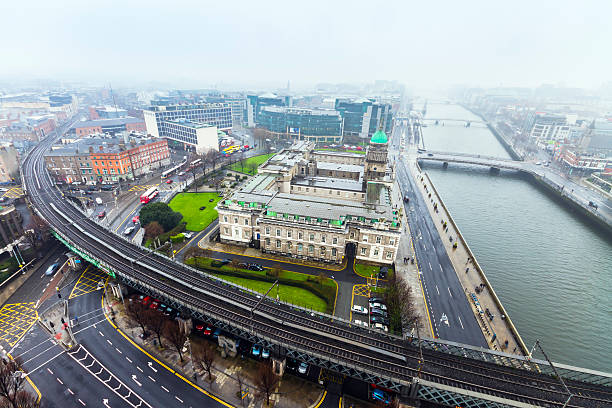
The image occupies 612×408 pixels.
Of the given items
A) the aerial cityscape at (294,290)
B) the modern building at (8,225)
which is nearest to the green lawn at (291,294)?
the aerial cityscape at (294,290)

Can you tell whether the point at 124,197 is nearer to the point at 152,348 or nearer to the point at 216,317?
the point at 152,348

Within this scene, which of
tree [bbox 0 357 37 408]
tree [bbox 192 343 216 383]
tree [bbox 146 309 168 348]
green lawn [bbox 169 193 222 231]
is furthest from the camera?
green lawn [bbox 169 193 222 231]

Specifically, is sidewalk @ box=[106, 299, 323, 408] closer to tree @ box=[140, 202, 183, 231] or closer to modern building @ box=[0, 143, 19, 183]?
tree @ box=[140, 202, 183, 231]

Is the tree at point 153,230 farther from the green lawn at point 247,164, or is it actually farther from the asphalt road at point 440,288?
the asphalt road at point 440,288

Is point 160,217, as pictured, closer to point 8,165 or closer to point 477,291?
point 477,291

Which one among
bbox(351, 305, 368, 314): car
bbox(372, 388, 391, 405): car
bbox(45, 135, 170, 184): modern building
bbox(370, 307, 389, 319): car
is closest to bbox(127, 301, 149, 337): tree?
bbox(351, 305, 368, 314): car
